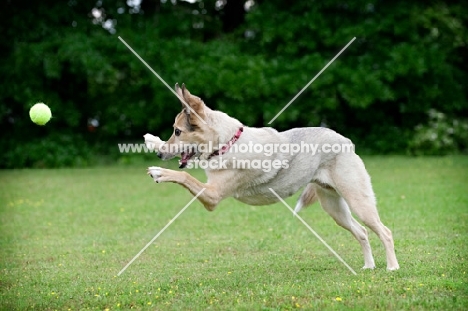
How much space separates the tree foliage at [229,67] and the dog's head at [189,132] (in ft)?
48.0

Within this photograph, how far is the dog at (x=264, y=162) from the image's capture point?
6.94 meters

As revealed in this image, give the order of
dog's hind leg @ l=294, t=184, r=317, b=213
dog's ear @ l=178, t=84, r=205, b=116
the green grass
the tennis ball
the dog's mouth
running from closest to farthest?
the green grass, dog's ear @ l=178, t=84, r=205, b=116, the dog's mouth, dog's hind leg @ l=294, t=184, r=317, b=213, the tennis ball

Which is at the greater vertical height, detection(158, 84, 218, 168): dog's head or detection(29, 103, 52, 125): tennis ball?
detection(29, 103, 52, 125): tennis ball

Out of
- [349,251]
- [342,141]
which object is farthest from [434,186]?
[342,141]

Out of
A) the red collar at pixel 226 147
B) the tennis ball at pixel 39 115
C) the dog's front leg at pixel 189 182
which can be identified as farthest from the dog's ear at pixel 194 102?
the tennis ball at pixel 39 115

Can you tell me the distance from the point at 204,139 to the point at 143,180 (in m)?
10.6

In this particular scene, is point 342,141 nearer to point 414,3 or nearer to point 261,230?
point 261,230

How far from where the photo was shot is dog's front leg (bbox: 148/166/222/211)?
20.5 feet

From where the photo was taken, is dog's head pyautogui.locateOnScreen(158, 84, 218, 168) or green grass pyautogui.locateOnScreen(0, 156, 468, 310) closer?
green grass pyautogui.locateOnScreen(0, 156, 468, 310)

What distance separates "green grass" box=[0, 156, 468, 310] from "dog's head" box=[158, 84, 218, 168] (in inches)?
52.7

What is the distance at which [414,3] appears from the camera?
23.4 meters

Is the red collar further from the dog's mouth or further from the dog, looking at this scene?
the dog's mouth

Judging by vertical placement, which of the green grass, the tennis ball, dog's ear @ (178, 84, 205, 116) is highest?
the tennis ball

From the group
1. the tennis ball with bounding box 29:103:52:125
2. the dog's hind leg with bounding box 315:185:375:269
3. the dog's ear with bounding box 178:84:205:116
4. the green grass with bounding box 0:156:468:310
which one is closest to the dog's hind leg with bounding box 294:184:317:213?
the dog's hind leg with bounding box 315:185:375:269
